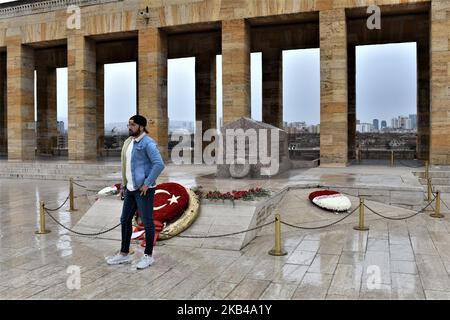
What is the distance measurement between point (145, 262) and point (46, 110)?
29.9 m

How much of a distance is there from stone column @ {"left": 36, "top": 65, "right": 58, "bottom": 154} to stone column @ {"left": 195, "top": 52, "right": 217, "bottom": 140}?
1217cm

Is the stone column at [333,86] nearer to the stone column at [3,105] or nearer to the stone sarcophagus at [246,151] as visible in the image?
the stone sarcophagus at [246,151]

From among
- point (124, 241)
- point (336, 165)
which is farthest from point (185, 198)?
point (336, 165)

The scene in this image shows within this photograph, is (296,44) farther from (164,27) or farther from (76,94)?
(76,94)

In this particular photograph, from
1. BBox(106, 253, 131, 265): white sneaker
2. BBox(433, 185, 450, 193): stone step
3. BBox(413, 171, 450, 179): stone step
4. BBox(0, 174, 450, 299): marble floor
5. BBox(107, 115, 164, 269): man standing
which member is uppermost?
BBox(107, 115, 164, 269): man standing

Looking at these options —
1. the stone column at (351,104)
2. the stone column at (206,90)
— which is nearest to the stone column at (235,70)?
the stone column at (206,90)

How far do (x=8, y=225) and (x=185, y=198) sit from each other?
4128 millimetres

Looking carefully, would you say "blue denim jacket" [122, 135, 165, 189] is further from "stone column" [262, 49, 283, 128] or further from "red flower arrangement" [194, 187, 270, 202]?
"stone column" [262, 49, 283, 128]

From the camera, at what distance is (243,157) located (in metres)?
13.9

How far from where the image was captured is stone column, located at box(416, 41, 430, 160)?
24.0 meters

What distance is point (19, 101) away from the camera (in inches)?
1030

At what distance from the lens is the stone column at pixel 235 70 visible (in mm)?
21375

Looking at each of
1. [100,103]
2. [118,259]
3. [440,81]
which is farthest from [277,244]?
[100,103]

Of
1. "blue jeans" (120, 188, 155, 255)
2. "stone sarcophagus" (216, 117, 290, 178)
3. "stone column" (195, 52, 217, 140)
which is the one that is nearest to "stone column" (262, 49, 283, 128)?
"stone column" (195, 52, 217, 140)
